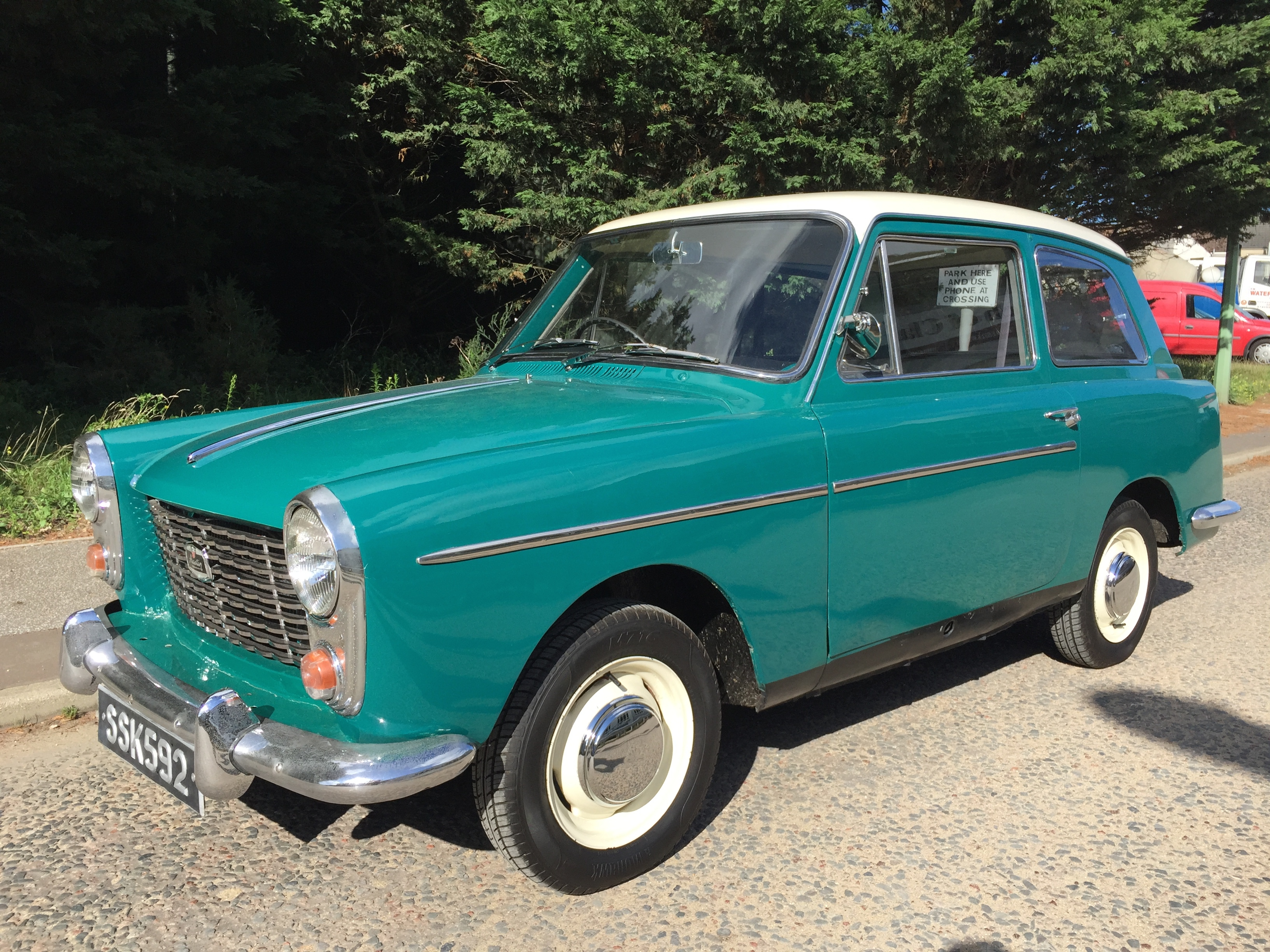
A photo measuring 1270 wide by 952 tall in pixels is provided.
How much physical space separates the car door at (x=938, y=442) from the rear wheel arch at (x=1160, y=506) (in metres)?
0.81

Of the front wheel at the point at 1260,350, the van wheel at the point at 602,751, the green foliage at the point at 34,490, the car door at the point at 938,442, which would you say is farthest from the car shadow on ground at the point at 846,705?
the front wheel at the point at 1260,350

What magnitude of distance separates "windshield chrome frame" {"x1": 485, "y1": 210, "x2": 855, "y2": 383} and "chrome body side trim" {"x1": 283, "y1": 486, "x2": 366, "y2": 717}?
1457mm

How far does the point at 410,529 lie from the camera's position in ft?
7.42

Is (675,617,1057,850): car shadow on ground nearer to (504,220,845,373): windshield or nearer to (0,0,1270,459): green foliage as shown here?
(504,220,845,373): windshield

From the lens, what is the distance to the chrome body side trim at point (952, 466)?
318cm

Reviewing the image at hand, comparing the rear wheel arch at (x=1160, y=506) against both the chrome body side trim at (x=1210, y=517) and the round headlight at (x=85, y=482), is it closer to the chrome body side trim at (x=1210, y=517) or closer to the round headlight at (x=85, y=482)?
the chrome body side trim at (x=1210, y=517)

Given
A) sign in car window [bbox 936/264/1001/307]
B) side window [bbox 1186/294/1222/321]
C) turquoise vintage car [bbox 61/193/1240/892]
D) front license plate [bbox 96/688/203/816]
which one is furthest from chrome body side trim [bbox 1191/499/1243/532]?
side window [bbox 1186/294/1222/321]

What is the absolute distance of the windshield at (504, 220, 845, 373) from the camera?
131 inches

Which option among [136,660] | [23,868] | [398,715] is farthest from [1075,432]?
[23,868]

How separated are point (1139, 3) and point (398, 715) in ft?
32.9

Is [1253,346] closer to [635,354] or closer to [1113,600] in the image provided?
[1113,600]

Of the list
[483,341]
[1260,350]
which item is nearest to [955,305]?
[483,341]

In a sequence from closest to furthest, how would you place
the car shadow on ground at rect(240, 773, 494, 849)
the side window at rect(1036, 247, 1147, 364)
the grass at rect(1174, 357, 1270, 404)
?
the car shadow on ground at rect(240, 773, 494, 849) → the side window at rect(1036, 247, 1147, 364) → the grass at rect(1174, 357, 1270, 404)

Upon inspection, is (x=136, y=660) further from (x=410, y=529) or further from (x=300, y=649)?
(x=410, y=529)
